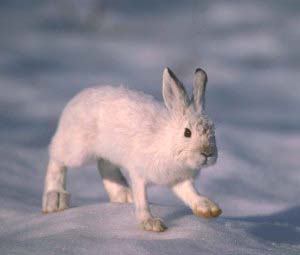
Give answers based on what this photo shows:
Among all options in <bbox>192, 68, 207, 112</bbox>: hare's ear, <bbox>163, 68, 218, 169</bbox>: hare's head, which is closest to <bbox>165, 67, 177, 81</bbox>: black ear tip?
<bbox>163, 68, 218, 169</bbox>: hare's head

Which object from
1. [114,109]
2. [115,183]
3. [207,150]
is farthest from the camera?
[115,183]

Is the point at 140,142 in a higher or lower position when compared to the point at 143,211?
higher

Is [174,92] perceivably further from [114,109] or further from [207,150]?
[114,109]

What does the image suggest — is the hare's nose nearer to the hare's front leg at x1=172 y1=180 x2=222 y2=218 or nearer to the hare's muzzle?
the hare's muzzle

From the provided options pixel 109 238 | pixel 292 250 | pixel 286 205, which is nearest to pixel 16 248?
pixel 109 238

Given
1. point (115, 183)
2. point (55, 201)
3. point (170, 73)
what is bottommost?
point (55, 201)

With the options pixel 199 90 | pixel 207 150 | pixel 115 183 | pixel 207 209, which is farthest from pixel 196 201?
pixel 115 183
